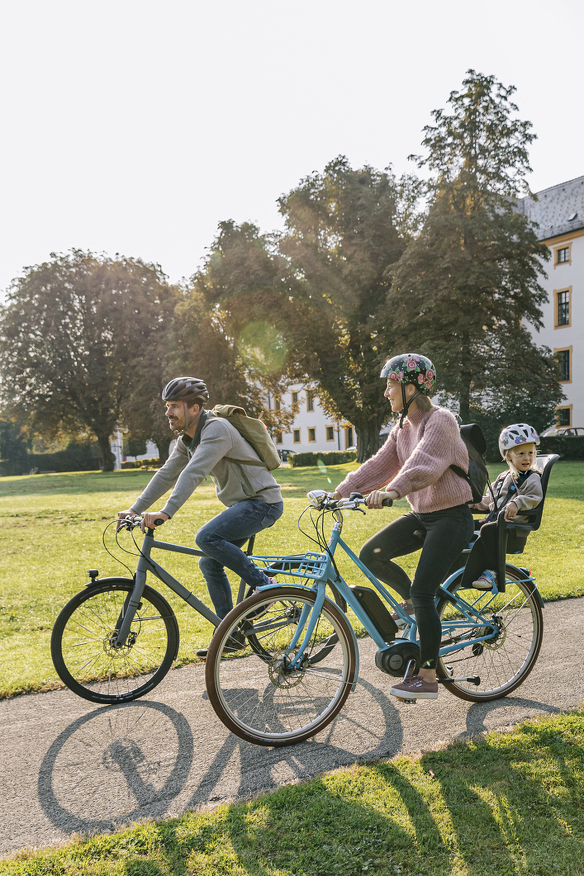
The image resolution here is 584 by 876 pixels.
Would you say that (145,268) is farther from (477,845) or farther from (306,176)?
(477,845)

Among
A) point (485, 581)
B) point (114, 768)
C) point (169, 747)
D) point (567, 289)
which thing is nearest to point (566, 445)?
point (567, 289)

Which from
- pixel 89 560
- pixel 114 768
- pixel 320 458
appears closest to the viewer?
pixel 114 768

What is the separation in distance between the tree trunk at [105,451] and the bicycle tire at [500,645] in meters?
50.2

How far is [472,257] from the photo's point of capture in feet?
92.5

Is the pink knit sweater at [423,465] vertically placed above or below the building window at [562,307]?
below

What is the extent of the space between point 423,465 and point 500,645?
1.53 m

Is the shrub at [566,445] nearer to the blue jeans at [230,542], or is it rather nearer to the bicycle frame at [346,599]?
the bicycle frame at [346,599]

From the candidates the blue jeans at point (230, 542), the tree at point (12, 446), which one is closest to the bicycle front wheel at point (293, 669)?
the blue jeans at point (230, 542)

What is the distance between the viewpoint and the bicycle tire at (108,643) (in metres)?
4.07

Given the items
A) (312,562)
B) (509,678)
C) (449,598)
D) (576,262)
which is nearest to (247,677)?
(312,562)

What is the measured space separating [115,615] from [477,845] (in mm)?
2493

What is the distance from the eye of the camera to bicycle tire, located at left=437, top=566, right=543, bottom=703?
4105mm

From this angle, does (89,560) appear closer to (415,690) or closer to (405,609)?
(405,609)

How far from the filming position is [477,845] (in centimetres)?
269
